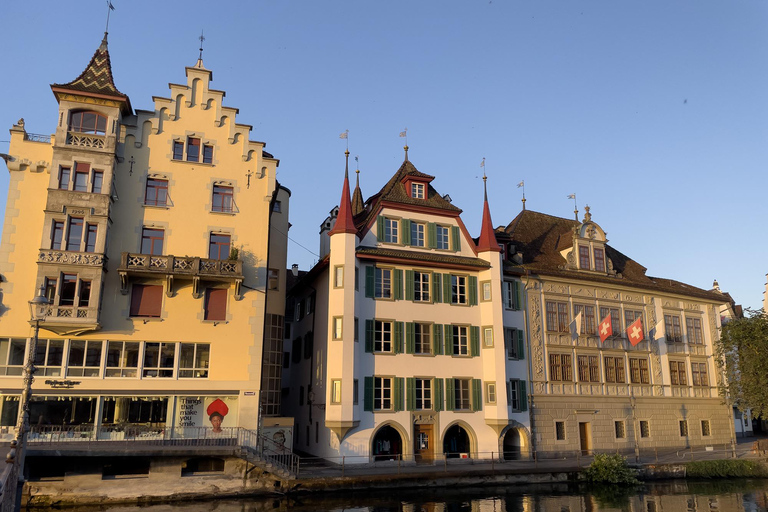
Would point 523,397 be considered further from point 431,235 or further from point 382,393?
point 431,235

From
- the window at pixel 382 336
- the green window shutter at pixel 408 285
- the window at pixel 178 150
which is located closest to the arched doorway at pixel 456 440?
the window at pixel 382 336

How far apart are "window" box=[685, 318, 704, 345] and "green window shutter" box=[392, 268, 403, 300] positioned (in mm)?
24763

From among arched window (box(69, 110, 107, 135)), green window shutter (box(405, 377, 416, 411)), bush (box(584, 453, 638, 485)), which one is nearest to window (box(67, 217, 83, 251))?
arched window (box(69, 110, 107, 135))

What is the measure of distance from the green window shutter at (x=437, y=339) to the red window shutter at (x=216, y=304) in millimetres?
12411

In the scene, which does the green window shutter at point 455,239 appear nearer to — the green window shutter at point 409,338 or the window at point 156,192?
the green window shutter at point 409,338

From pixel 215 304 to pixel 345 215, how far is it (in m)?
9.06

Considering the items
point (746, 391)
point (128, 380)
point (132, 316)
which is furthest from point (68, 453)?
point (746, 391)

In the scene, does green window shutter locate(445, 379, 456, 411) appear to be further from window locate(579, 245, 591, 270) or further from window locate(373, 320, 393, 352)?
window locate(579, 245, 591, 270)

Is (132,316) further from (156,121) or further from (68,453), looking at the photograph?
(156,121)

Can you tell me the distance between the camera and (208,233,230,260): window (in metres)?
33.5

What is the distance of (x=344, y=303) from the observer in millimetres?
34438

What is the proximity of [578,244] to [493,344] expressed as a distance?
1150cm

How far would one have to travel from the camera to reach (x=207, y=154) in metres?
34.7

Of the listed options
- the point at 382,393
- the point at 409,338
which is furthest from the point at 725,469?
the point at 382,393
